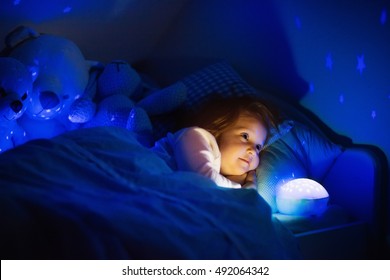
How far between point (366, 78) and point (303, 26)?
1.15ft

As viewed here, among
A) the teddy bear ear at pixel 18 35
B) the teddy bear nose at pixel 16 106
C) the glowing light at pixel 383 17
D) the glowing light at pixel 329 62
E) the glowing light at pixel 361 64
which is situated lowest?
the teddy bear nose at pixel 16 106

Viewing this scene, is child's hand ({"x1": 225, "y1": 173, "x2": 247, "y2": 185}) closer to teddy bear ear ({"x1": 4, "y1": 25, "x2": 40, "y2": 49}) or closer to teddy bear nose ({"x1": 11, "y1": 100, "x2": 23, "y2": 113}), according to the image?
A: teddy bear nose ({"x1": 11, "y1": 100, "x2": 23, "y2": 113})

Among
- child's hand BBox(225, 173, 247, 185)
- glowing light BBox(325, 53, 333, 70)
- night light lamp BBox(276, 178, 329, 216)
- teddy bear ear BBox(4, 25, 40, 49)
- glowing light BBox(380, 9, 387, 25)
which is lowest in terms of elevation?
child's hand BBox(225, 173, 247, 185)

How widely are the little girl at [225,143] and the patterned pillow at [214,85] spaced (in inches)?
4.2

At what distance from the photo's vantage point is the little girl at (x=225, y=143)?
1.39 metres

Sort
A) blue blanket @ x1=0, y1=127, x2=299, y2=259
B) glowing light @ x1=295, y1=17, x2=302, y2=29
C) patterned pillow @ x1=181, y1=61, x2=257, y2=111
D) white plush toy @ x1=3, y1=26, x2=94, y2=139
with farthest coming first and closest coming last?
patterned pillow @ x1=181, y1=61, x2=257, y2=111
glowing light @ x1=295, y1=17, x2=302, y2=29
white plush toy @ x1=3, y1=26, x2=94, y2=139
blue blanket @ x1=0, y1=127, x2=299, y2=259

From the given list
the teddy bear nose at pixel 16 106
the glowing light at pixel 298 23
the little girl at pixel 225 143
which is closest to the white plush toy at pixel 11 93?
the teddy bear nose at pixel 16 106

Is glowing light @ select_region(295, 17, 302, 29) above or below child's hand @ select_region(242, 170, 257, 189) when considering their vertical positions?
above

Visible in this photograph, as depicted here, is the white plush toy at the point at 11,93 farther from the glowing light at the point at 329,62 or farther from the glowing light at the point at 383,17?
the glowing light at the point at 383,17

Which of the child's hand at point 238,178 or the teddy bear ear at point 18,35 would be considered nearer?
the child's hand at point 238,178

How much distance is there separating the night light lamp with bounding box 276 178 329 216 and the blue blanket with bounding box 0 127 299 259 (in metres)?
0.27

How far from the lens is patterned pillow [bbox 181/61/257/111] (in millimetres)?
1802

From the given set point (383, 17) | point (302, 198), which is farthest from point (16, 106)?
point (383, 17)

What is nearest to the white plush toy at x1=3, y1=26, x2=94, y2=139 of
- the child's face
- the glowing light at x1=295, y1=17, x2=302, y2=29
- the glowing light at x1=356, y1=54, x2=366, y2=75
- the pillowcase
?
the child's face
